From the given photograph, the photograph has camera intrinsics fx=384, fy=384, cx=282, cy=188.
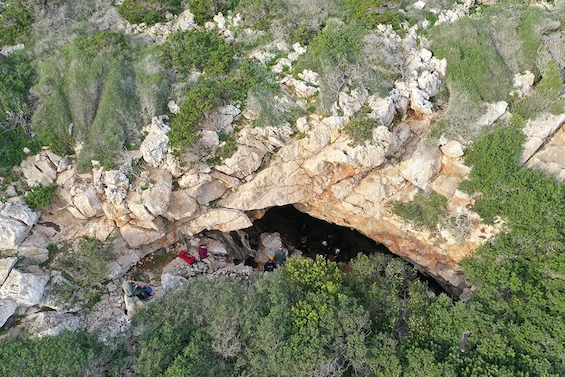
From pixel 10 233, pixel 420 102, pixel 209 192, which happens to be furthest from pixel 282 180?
pixel 10 233

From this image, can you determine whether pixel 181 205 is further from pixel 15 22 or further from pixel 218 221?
pixel 15 22

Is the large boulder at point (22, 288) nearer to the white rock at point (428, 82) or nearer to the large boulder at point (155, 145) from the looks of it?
the large boulder at point (155, 145)

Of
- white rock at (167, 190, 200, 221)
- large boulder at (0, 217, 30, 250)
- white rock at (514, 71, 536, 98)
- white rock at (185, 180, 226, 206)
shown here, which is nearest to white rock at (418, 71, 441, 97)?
white rock at (514, 71, 536, 98)

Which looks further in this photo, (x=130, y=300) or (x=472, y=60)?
(x=472, y=60)

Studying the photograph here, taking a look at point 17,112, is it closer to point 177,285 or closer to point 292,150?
point 177,285

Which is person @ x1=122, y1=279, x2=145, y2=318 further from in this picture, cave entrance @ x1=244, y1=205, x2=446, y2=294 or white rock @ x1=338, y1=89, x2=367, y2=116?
white rock @ x1=338, y1=89, x2=367, y2=116

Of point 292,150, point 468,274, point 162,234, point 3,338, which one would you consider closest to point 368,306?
point 468,274

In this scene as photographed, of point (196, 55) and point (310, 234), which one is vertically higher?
point (196, 55)
